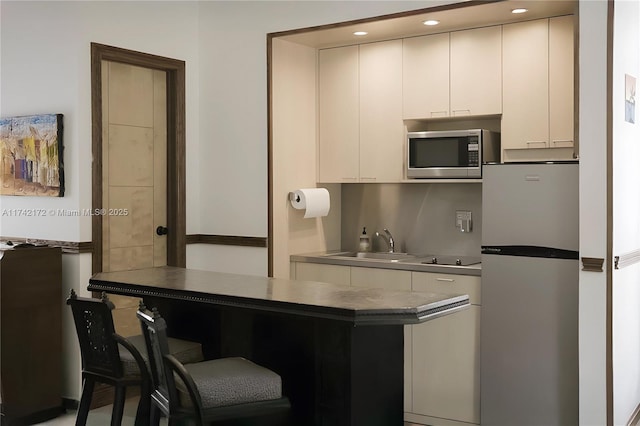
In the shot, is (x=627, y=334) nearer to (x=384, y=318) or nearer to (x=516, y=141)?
(x=516, y=141)

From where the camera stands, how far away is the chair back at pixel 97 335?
3.13 m

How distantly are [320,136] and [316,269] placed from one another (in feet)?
3.24

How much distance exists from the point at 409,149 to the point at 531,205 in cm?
108

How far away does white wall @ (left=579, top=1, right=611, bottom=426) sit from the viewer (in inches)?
146

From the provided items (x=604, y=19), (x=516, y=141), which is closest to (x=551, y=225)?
(x=516, y=141)

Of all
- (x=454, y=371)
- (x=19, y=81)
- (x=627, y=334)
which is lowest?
(x=454, y=371)

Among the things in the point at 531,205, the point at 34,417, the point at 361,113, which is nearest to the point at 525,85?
the point at 531,205

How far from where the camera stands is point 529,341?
4.05 m

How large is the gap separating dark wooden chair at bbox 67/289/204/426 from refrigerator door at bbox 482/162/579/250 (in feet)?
5.98

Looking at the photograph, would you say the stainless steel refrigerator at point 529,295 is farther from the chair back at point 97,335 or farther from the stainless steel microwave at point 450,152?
the chair back at point 97,335

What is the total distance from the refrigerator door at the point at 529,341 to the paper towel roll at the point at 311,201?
138cm

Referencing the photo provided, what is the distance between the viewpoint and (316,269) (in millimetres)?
5039

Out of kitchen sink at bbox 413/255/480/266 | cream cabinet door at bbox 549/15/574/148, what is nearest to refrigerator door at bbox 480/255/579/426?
kitchen sink at bbox 413/255/480/266

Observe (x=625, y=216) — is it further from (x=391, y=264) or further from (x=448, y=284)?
(x=391, y=264)
